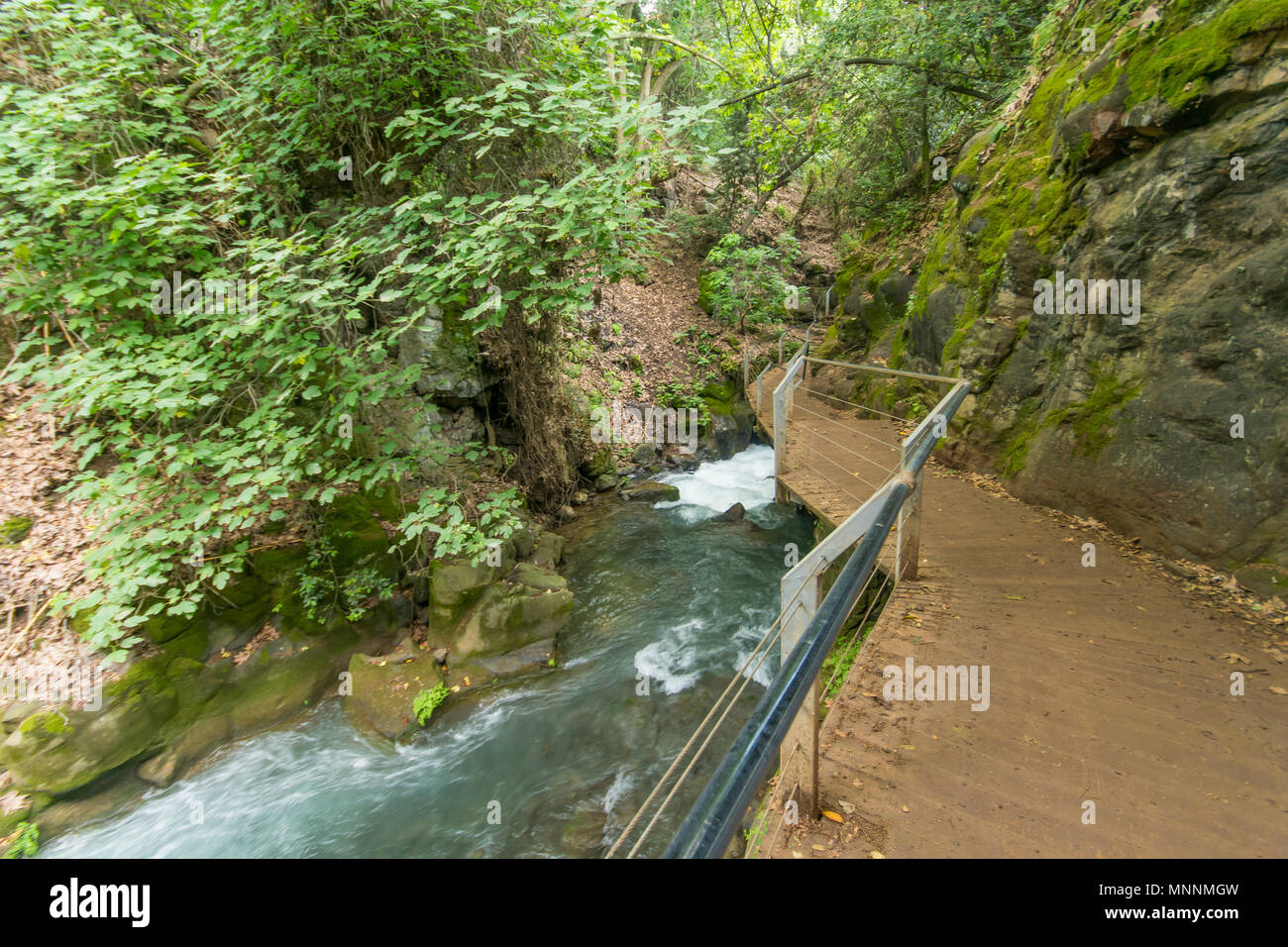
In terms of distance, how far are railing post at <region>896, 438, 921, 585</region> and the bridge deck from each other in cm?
12

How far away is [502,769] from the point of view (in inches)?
183

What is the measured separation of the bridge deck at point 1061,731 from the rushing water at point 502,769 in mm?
2166

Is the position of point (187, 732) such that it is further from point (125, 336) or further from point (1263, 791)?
point (1263, 791)

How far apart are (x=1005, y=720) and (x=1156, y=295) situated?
4.15 meters

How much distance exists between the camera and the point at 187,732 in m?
4.77

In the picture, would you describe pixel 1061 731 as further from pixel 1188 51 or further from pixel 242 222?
pixel 242 222

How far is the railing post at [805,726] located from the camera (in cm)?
201

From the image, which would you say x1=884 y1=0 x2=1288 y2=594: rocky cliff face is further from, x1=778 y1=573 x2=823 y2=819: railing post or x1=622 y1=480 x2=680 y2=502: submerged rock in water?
x1=622 y1=480 x2=680 y2=502: submerged rock in water

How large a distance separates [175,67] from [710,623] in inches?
323

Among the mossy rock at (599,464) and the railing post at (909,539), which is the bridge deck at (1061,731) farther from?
the mossy rock at (599,464)

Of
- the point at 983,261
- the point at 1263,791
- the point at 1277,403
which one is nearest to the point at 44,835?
the point at 1263,791

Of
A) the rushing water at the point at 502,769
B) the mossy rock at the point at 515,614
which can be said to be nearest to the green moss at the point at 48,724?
the rushing water at the point at 502,769

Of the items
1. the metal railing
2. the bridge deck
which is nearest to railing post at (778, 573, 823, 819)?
the metal railing
